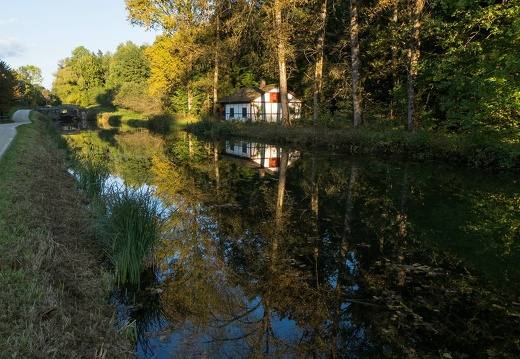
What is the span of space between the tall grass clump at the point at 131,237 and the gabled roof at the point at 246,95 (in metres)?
34.5

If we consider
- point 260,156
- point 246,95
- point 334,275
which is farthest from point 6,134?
point 246,95

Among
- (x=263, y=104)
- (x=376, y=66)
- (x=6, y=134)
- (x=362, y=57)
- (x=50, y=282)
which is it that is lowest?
(x=50, y=282)

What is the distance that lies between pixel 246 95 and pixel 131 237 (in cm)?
3668

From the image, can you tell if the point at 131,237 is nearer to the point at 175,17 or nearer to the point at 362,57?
the point at 362,57

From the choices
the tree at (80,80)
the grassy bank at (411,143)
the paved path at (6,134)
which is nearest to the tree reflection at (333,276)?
the grassy bank at (411,143)

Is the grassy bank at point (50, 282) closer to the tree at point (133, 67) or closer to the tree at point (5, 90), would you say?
the tree at point (5, 90)

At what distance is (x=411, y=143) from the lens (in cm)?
1814

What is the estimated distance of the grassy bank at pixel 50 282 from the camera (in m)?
3.40

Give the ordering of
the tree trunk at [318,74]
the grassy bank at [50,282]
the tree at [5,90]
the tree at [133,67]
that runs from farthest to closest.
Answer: the tree at [133,67] < the tree at [5,90] < the tree trunk at [318,74] < the grassy bank at [50,282]

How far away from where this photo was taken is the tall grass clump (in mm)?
5883

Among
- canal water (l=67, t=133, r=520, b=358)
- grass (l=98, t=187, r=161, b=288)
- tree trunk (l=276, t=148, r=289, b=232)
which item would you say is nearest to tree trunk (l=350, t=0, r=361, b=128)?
tree trunk (l=276, t=148, r=289, b=232)

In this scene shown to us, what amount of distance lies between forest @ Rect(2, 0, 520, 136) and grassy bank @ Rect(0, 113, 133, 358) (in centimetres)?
1492

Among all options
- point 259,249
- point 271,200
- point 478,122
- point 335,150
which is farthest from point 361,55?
point 259,249

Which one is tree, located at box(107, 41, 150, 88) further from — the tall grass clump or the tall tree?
the tall grass clump
